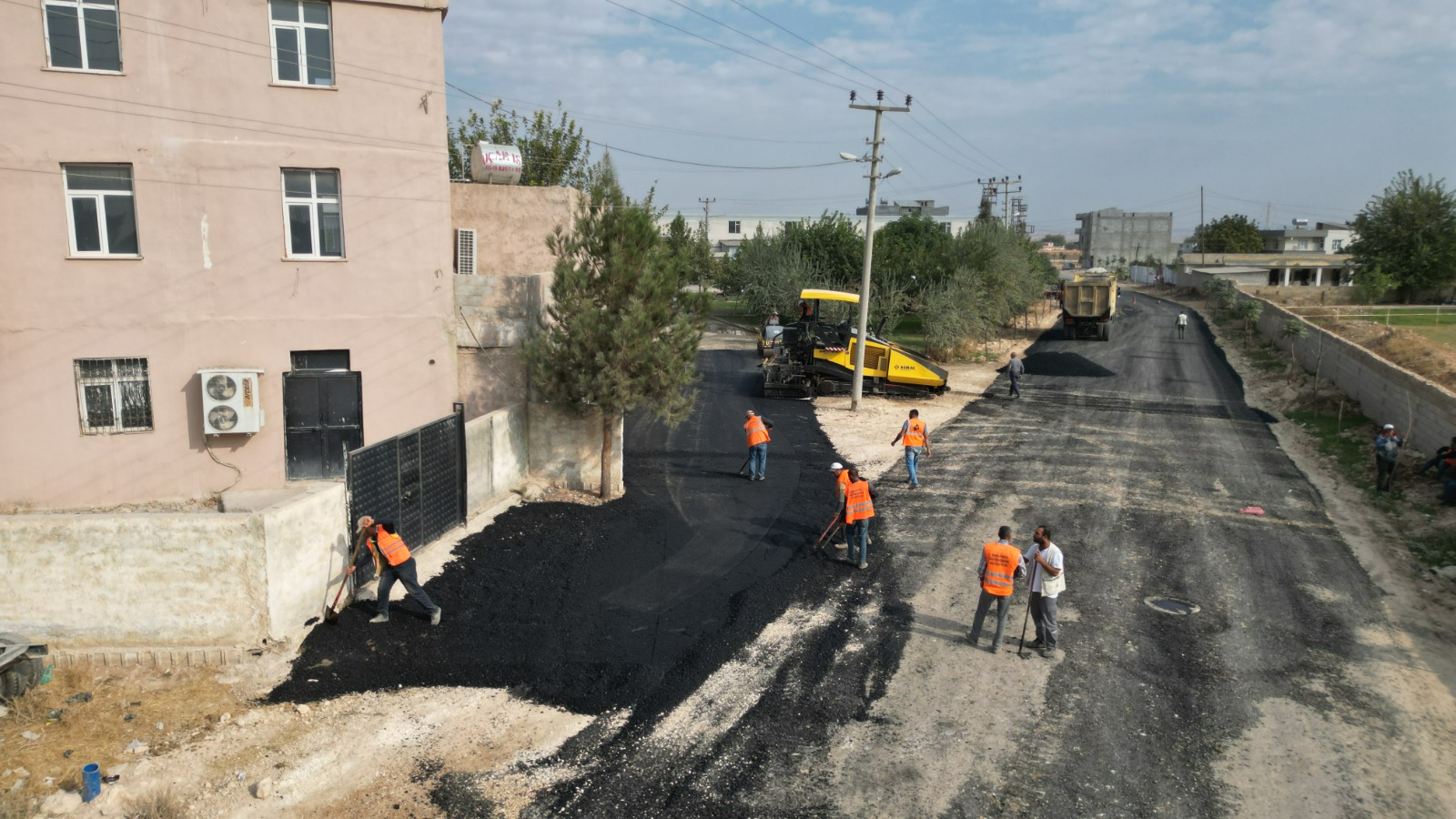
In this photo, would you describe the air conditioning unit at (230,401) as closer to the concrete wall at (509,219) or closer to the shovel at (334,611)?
the concrete wall at (509,219)

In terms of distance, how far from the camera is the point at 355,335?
49.9 ft

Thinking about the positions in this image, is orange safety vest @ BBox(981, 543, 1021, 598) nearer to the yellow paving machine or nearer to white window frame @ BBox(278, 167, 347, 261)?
white window frame @ BBox(278, 167, 347, 261)

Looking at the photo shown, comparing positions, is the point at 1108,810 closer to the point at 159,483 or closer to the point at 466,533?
the point at 466,533

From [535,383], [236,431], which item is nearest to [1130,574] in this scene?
[535,383]

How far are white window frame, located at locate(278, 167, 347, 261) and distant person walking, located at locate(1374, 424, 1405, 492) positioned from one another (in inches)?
745

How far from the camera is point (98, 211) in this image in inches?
549

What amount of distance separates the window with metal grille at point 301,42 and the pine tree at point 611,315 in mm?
4852

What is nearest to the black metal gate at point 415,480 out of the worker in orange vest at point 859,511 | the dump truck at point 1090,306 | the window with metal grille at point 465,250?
the window with metal grille at point 465,250

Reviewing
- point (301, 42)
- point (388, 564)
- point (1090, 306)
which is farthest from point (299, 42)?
point (1090, 306)

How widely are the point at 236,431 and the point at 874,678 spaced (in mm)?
11058

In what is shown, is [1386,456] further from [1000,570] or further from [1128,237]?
[1128,237]

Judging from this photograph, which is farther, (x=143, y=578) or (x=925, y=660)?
(x=925, y=660)

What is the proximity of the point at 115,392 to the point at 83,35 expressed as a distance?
554 centimetres

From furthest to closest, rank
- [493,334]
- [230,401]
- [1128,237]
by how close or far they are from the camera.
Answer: [1128,237], [493,334], [230,401]
